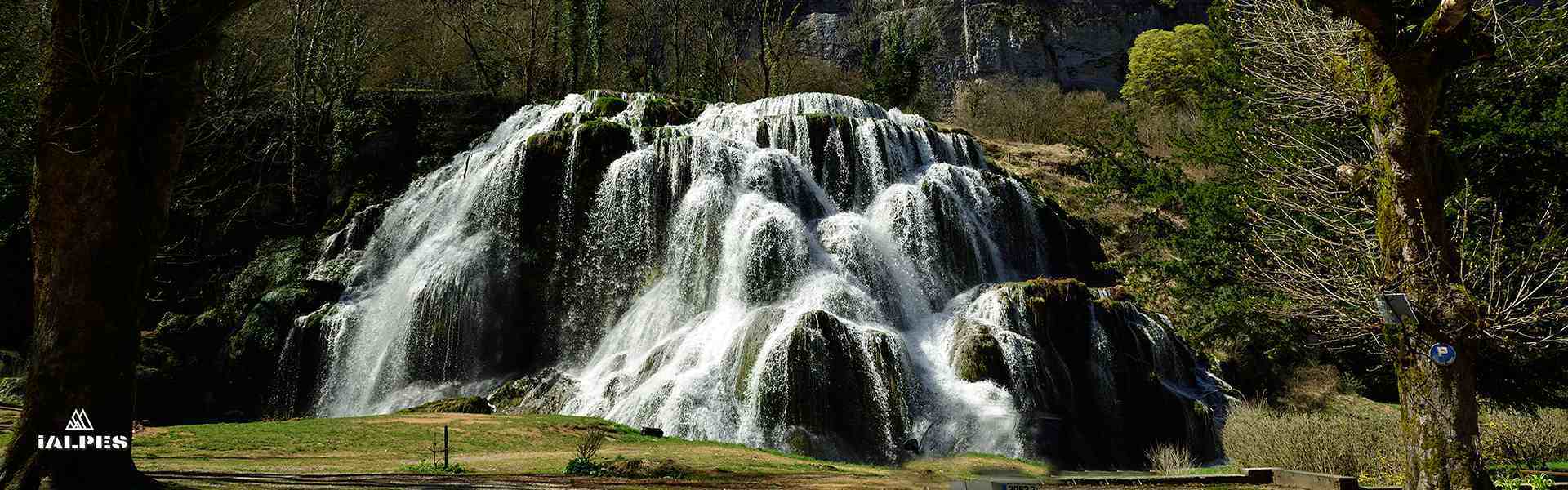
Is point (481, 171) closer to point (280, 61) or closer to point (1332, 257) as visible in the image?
point (280, 61)

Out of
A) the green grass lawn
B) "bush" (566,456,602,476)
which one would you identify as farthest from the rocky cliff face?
"bush" (566,456,602,476)

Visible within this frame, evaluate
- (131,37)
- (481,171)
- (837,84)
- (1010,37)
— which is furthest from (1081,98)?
(131,37)

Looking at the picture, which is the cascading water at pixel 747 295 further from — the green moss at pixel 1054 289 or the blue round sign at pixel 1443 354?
the blue round sign at pixel 1443 354

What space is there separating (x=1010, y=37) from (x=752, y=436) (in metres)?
54.6

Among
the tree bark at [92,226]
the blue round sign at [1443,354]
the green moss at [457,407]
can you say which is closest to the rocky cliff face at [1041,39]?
the green moss at [457,407]

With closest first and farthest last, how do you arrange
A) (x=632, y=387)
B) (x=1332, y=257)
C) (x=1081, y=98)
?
(x=1332, y=257), (x=632, y=387), (x=1081, y=98)

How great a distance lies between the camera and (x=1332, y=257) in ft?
30.7

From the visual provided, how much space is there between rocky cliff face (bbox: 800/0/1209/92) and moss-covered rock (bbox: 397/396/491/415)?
49840mm

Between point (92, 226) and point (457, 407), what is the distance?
501 inches

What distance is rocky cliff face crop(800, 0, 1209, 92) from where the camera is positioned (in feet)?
215

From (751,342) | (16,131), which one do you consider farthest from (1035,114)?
(16,131)

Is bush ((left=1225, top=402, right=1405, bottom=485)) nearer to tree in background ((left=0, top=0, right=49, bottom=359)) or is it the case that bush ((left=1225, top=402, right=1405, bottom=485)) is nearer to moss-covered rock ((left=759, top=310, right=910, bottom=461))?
moss-covered rock ((left=759, top=310, right=910, bottom=461))

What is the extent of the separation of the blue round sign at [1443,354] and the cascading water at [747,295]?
10749 millimetres

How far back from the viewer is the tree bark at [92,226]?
19.9ft
